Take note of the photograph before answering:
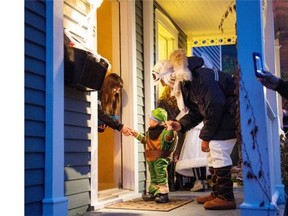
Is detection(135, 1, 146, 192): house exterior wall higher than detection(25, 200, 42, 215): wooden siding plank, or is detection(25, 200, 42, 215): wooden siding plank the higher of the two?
detection(135, 1, 146, 192): house exterior wall

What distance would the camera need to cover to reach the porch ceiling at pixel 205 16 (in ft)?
18.5

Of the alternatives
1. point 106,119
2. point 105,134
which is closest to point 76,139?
point 106,119

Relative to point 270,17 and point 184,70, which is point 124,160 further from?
point 270,17

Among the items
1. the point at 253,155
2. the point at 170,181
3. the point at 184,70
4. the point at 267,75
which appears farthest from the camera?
the point at 170,181

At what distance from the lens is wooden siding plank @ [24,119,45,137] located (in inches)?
101

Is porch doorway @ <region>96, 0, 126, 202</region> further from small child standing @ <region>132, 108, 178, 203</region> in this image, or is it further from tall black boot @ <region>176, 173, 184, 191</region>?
tall black boot @ <region>176, 173, 184, 191</region>

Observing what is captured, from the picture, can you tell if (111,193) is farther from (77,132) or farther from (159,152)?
(77,132)

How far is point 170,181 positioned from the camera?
5195mm

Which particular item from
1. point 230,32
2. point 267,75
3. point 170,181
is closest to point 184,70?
point 267,75

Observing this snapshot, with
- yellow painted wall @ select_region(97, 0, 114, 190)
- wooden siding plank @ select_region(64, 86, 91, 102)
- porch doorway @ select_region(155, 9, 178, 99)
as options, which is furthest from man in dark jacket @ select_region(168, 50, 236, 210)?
porch doorway @ select_region(155, 9, 178, 99)

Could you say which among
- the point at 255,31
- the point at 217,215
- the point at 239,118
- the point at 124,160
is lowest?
the point at 217,215

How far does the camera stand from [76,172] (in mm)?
3275

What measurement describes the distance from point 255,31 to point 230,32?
5149 mm

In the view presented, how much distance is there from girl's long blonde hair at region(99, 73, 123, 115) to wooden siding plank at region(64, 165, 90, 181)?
2.79ft
